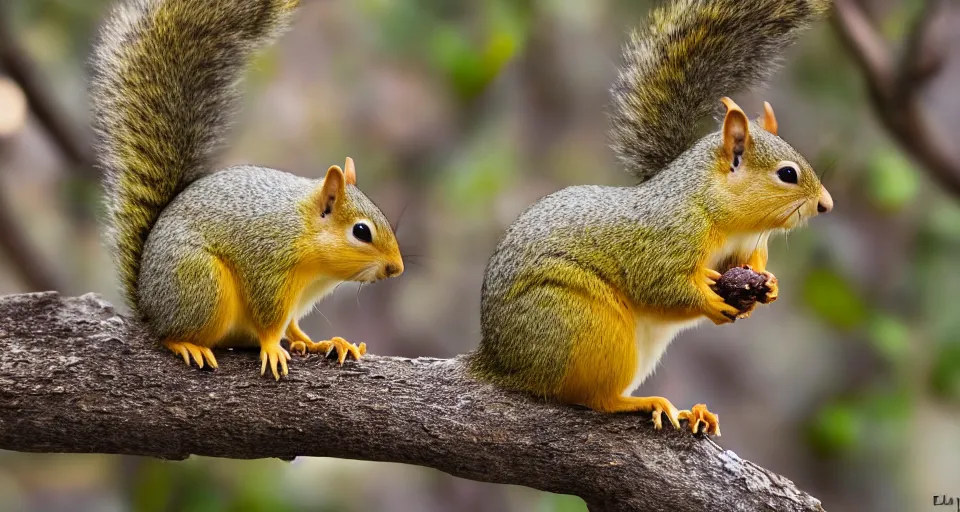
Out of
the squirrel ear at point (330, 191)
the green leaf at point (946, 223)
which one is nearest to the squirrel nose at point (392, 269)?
the squirrel ear at point (330, 191)

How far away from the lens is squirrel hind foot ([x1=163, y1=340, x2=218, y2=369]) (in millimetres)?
1492

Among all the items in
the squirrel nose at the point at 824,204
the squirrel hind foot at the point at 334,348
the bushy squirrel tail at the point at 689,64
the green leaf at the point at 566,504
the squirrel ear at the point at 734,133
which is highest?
the bushy squirrel tail at the point at 689,64

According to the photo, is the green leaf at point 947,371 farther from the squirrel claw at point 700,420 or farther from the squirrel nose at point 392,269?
the squirrel nose at point 392,269

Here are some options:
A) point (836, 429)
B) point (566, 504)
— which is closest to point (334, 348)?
point (566, 504)

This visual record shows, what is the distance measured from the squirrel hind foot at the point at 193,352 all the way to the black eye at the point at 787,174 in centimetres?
95

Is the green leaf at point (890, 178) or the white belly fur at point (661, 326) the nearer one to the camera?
the white belly fur at point (661, 326)

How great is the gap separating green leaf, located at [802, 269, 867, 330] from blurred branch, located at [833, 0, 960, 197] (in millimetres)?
460

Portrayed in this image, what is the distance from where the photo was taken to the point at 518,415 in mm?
1472

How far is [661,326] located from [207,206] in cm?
77

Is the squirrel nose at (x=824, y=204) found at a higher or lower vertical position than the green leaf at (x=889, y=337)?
lower

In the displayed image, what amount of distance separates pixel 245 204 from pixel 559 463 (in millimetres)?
663

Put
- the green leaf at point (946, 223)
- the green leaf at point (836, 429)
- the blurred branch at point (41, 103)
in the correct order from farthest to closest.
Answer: the green leaf at point (946, 223) → the green leaf at point (836, 429) → the blurred branch at point (41, 103)

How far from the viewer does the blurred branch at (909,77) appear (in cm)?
236

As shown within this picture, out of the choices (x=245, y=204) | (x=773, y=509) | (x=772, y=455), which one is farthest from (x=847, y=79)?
(x=245, y=204)
